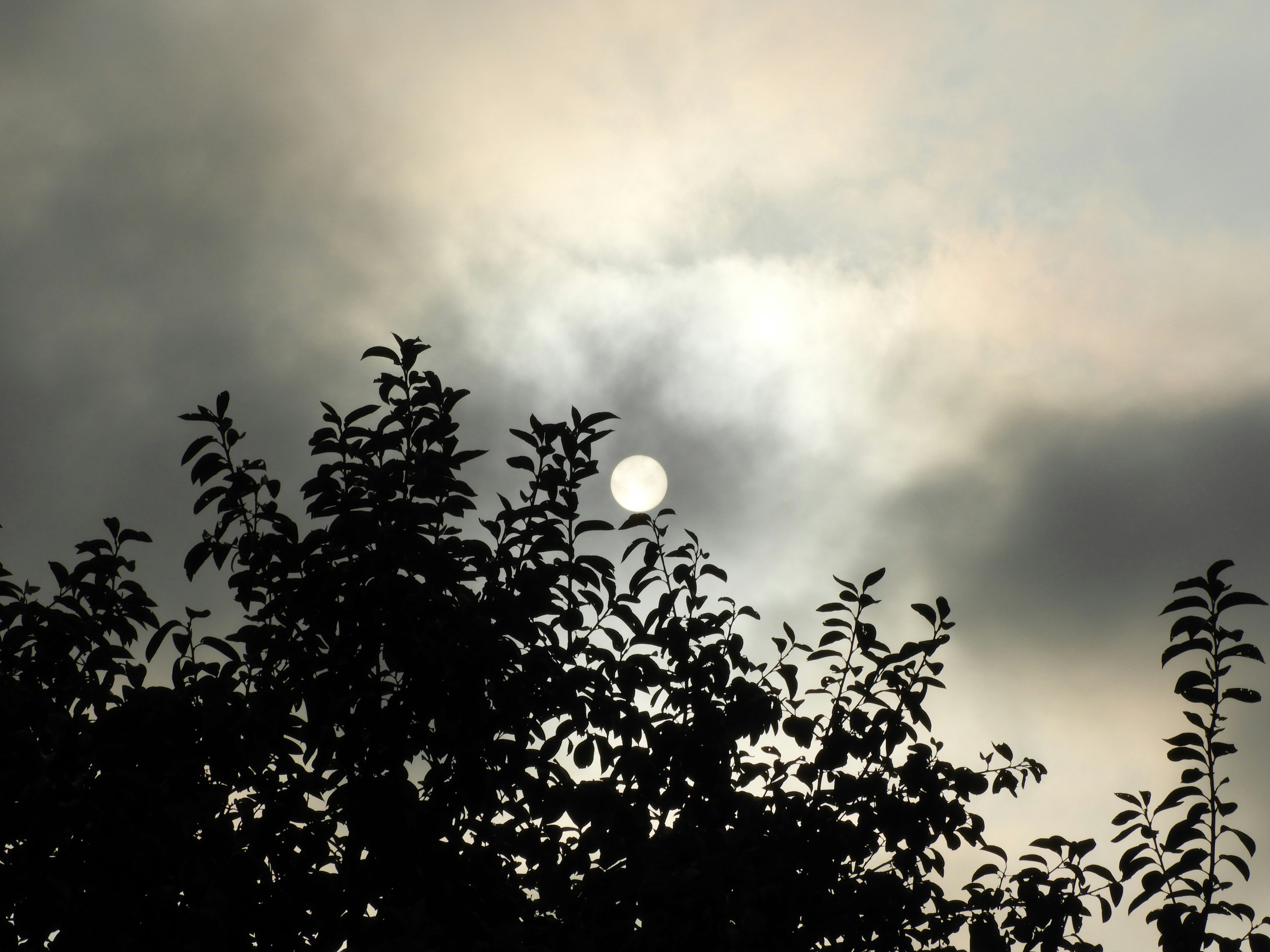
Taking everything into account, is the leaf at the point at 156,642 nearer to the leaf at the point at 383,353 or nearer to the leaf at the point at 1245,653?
the leaf at the point at 383,353

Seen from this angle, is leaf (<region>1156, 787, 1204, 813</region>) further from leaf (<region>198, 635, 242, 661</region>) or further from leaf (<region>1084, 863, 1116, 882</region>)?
leaf (<region>198, 635, 242, 661</region>)

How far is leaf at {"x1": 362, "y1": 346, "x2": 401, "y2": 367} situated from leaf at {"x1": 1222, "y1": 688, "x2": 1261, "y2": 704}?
513 centimetres

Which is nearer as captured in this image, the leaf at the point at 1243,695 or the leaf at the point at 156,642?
the leaf at the point at 1243,695

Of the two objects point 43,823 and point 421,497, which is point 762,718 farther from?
point 43,823

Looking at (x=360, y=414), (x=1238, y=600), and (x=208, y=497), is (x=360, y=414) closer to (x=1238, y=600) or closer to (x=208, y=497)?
(x=208, y=497)

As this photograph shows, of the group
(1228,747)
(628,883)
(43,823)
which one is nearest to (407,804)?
(628,883)

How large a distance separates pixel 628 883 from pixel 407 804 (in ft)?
4.17

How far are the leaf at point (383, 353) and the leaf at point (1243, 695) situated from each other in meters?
5.13

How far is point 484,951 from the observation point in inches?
173

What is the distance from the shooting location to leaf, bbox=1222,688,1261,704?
4.76 meters

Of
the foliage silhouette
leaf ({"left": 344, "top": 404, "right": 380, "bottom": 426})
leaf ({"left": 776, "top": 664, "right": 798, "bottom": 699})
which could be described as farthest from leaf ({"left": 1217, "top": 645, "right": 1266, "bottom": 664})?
leaf ({"left": 344, "top": 404, "right": 380, "bottom": 426})

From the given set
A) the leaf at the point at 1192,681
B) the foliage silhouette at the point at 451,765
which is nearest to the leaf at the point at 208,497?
the foliage silhouette at the point at 451,765

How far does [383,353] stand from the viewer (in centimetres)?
628

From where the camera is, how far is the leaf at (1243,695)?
4758mm
